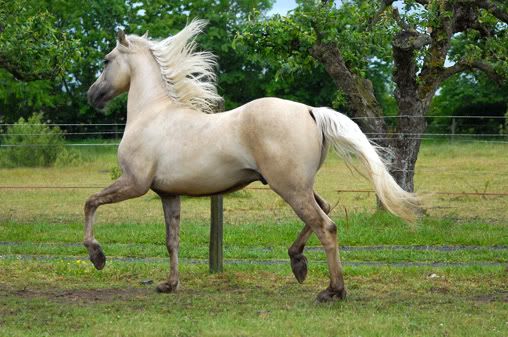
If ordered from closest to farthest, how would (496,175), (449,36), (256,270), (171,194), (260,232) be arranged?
(171,194) < (256,270) < (260,232) < (449,36) < (496,175)

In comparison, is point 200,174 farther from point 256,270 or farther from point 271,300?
point 256,270

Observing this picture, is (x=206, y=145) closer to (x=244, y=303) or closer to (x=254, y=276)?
(x=244, y=303)

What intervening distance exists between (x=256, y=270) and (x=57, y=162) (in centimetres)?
1841

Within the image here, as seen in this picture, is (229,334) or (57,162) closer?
(229,334)

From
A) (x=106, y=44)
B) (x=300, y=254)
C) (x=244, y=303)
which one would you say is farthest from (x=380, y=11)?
(x=106, y=44)

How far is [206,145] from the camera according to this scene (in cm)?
839

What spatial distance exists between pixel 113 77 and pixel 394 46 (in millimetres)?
5901

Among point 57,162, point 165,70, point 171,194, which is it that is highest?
point 165,70

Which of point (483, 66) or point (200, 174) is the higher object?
point (483, 66)

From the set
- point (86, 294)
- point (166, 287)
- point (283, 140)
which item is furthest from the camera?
point (166, 287)

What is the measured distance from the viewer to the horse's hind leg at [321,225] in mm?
8023

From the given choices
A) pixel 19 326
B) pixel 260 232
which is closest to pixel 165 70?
pixel 19 326

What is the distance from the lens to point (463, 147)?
2873 cm

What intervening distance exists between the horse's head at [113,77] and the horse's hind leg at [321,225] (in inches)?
98.6
